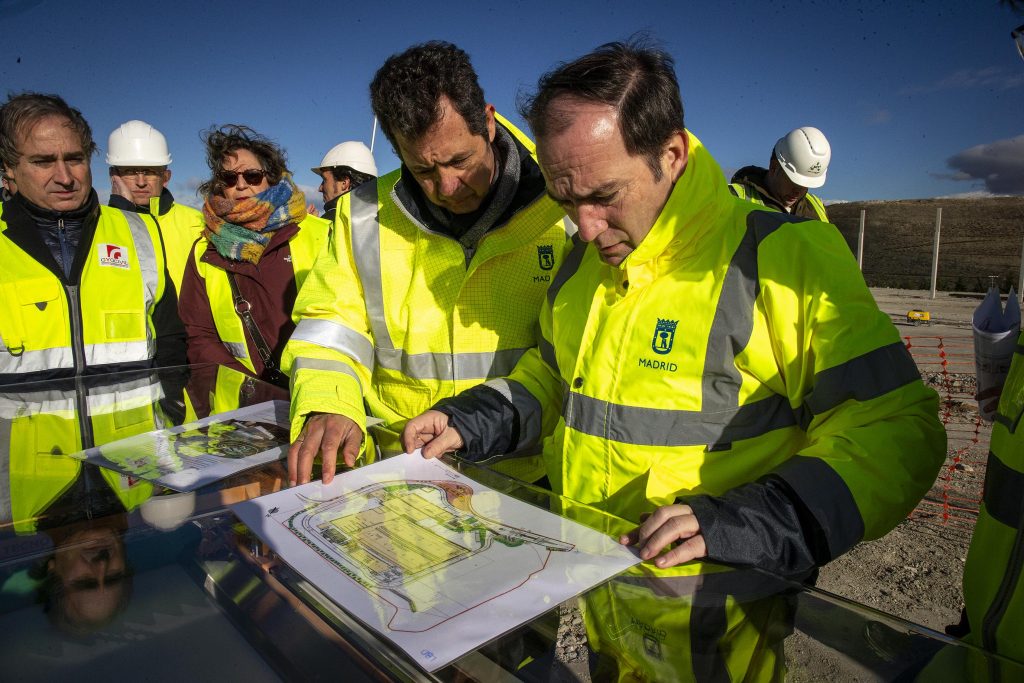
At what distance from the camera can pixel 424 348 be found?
2.22 metres

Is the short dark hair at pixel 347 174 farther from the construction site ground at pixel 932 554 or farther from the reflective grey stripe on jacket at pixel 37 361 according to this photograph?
the construction site ground at pixel 932 554

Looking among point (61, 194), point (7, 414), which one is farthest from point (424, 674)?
point (61, 194)

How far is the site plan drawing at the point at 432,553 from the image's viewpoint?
0.97m

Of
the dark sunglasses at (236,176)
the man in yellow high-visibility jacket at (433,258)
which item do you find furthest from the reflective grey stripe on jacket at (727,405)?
the dark sunglasses at (236,176)

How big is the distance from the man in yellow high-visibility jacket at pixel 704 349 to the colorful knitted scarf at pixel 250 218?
181cm

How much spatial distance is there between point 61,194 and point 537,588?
2.86 meters

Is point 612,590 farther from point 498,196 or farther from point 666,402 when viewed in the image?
point 498,196

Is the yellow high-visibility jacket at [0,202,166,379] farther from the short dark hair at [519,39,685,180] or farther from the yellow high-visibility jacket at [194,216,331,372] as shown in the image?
the short dark hair at [519,39,685,180]

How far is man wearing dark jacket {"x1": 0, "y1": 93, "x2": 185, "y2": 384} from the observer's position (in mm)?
2797

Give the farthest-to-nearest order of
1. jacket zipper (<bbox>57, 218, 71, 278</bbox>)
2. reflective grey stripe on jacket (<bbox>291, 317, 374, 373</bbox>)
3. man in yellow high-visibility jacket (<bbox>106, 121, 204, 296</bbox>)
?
1. man in yellow high-visibility jacket (<bbox>106, 121, 204, 296</bbox>)
2. jacket zipper (<bbox>57, 218, 71, 278</bbox>)
3. reflective grey stripe on jacket (<bbox>291, 317, 374, 373</bbox>)

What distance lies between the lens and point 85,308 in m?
2.88

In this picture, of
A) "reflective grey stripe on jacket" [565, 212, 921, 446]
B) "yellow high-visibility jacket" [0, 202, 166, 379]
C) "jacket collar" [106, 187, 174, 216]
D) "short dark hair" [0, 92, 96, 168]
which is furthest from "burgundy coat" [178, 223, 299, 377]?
"reflective grey stripe on jacket" [565, 212, 921, 446]

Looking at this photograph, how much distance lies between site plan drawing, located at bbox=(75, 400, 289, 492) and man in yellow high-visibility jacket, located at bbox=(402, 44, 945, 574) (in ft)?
1.33

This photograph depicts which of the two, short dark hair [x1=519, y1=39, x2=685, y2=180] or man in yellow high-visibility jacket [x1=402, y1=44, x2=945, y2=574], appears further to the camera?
short dark hair [x1=519, y1=39, x2=685, y2=180]
